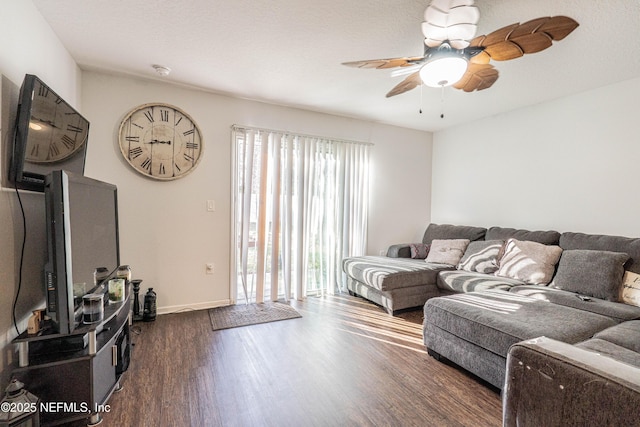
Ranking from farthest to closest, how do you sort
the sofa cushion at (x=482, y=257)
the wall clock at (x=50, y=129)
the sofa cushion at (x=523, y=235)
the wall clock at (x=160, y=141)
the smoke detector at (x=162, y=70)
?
the sofa cushion at (x=482, y=257)
the sofa cushion at (x=523, y=235)
the wall clock at (x=160, y=141)
the smoke detector at (x=162, y=70)
the wall clock at (x=50, y=129)

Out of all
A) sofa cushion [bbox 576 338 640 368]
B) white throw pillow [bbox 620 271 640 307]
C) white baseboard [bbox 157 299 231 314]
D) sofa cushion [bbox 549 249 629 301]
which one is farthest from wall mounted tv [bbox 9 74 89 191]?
white throw pillow [bbox 620 271 640 307]

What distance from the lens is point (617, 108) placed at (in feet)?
8.75

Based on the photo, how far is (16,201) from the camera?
5.17 feet

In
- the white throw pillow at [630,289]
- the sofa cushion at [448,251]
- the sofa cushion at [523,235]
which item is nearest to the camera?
the white throw pillow at [630,289]

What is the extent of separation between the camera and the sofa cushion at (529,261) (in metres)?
2.68

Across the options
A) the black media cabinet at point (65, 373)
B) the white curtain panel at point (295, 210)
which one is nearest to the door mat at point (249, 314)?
the white curtain panel at point (295, 210)

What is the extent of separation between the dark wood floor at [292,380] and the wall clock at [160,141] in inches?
59.6

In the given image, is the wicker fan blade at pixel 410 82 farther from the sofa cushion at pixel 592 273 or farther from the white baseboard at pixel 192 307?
the white baseboard at pixel 192 307

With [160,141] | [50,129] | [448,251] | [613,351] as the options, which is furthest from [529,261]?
[50,129]

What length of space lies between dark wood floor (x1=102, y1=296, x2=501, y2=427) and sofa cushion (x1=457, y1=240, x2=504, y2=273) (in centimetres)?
106

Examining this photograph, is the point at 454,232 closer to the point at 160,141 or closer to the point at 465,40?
the point at 465,40

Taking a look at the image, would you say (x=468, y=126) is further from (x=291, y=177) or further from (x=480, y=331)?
(x=480, y=331)

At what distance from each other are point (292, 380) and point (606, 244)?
113 inches

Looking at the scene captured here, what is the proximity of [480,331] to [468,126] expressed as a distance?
10.4ft
